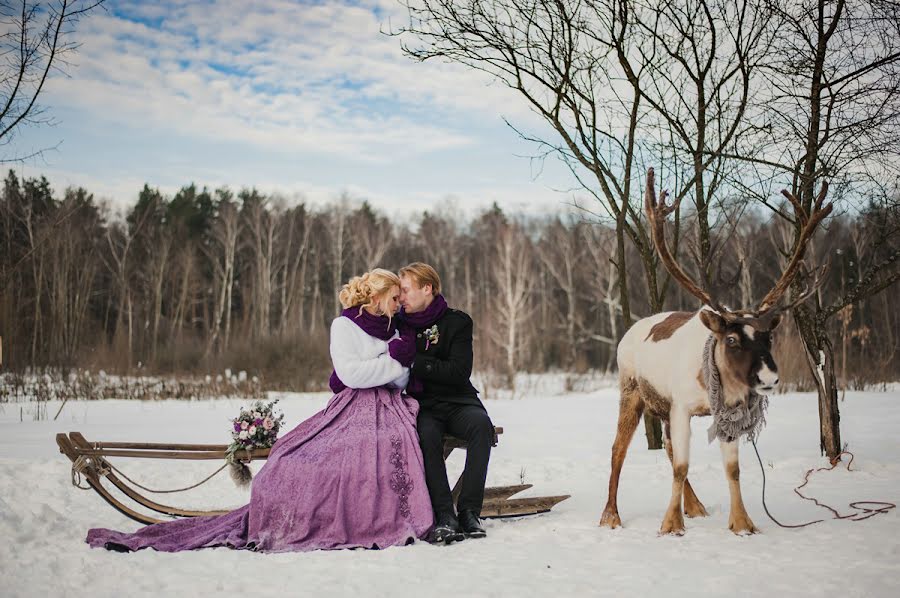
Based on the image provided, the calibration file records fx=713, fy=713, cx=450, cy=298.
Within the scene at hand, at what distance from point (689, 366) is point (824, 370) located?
3.11m

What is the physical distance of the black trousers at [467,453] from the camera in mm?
4773

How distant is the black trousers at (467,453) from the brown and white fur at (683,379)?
3.01ft

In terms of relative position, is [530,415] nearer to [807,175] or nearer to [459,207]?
[807,175]

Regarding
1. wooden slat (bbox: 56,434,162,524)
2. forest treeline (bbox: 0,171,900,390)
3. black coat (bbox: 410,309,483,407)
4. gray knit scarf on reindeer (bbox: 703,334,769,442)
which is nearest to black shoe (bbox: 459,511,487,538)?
black coat (bbox: 410,309,483,407)

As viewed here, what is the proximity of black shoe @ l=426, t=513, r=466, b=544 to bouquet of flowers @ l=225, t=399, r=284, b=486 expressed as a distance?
1.42 m

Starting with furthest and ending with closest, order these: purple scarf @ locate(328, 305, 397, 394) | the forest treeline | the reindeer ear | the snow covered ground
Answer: the forest treeline < purple scarf @ locate(328, 305, 397, 394) < the reindeer ear < the snow covered ground

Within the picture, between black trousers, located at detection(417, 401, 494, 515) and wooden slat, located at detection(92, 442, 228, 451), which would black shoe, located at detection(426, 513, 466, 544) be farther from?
wooden slat, located at detection(92, 442, 228, 451)

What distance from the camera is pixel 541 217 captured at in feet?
160

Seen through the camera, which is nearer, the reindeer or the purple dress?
the reindeer

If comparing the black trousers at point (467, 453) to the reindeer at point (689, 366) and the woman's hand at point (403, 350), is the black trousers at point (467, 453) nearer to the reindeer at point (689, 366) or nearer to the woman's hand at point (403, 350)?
the woman's hand at point (403, 350)

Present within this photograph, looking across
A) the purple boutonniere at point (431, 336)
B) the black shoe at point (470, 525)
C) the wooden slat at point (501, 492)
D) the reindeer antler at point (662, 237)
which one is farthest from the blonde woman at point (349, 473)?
the reindeer antler at point (662, 237)

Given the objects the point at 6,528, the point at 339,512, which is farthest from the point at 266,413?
the point at 6,528

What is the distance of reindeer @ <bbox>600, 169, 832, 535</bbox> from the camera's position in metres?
4.21

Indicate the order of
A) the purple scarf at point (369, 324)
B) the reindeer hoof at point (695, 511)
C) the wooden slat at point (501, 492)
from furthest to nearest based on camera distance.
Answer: the wooden slat at point (501, 492)
the reindeer hoof at point (695, 511)
the purple scarf at point (369, 324)
